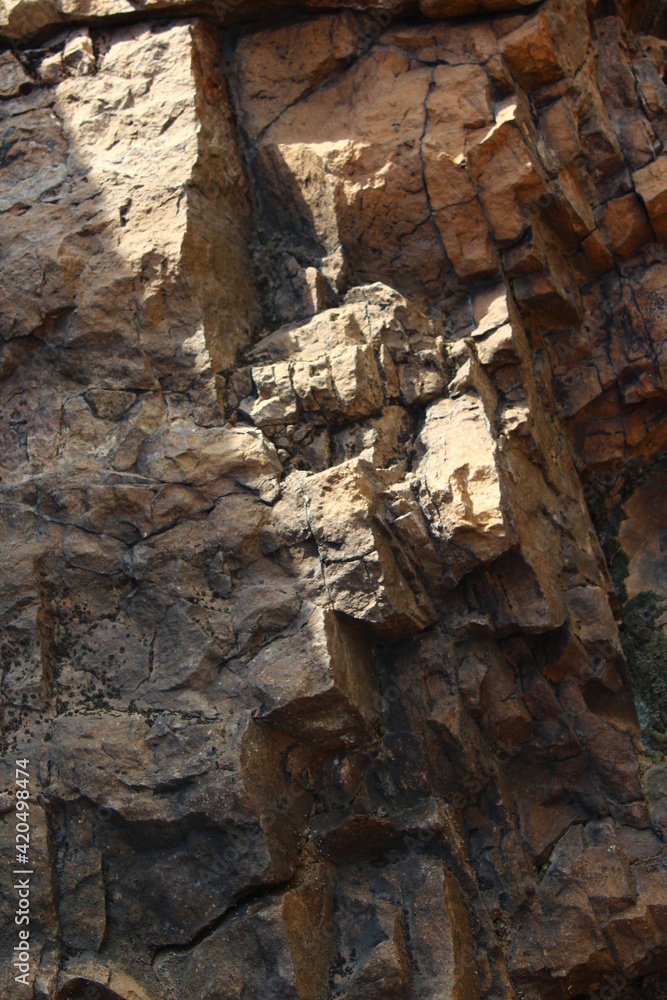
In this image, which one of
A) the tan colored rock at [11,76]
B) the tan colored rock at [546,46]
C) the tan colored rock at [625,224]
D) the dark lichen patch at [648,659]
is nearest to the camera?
the dark lichen patch at [648,659]

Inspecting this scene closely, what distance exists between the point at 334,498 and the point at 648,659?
2796mm

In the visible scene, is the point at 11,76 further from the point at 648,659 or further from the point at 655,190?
the point at 648,659

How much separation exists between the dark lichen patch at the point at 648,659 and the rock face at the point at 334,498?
3 cm

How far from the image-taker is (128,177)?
630cm

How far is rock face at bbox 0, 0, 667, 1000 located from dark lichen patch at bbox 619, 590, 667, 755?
28 millimetres

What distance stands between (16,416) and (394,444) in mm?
2384

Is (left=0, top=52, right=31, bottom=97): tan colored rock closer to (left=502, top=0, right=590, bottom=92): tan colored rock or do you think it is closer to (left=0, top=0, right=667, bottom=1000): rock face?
(left=0, top=0, right=667, bottom=1000): rock face

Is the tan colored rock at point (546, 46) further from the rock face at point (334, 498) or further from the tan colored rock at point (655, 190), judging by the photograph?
the tan colored rock at point (655, 190)

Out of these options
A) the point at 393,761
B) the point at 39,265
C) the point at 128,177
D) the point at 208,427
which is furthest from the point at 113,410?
the point at 393,761

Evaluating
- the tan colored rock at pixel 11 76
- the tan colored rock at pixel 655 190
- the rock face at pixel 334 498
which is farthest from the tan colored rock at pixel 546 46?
the tan colored rock at pixel 11 76

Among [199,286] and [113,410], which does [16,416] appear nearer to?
[113,410]

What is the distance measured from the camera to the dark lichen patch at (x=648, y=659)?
641 cm

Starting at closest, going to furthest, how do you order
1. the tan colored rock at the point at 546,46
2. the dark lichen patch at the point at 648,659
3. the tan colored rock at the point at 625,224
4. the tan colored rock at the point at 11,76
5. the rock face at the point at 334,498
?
the rock face at the point at 334,498
the dark lichen patch at the point at 648,659
the tan colored rock at the point at 546,46
the tan colored rock at the point at 11,76
the tan colored rock at the point at 625,224

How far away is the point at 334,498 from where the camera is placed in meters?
5.39
